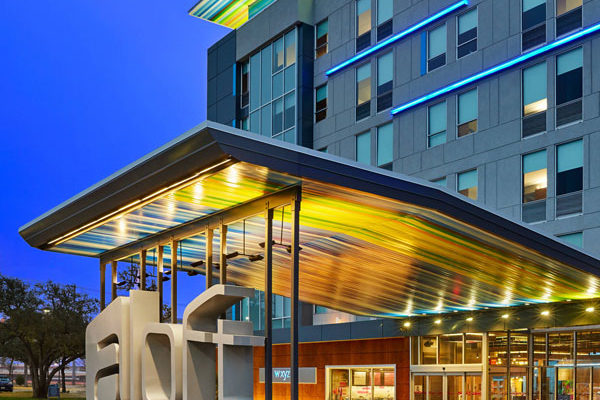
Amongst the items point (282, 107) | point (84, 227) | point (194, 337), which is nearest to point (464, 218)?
point (194, 337)

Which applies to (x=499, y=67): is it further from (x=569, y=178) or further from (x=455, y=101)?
(x=569, y=178)

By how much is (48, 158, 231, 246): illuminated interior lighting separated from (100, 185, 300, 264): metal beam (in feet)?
5.50

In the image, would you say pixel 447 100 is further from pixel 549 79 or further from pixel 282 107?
pixel 282 107

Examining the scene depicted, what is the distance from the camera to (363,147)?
128 ft

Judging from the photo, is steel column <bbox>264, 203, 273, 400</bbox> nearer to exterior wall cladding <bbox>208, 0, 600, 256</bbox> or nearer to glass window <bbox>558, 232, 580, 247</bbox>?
exterior wall cladding <bbox>208, 0, 600, 256</bbox>

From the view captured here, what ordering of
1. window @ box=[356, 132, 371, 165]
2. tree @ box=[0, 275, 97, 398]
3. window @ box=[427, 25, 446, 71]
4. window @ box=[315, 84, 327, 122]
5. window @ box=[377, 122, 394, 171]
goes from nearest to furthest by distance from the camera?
window @ box=[427, 25, 446, 71], window @ box=[377, 122, 394, 171], window @ box=[356, 132, 371, 165], window @ box=[315, 84, 327, 122], tree @ box=[0, 275, 97, 398]

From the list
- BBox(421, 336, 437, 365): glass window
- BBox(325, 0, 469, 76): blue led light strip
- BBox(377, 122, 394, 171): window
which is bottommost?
BBox(421, 336, 437, 365): glass window

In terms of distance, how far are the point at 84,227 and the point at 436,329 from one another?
15.7 m

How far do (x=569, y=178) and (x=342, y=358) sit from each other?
12640 millimetres

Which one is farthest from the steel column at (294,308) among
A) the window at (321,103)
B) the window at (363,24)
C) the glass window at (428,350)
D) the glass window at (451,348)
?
the window at (321,103)

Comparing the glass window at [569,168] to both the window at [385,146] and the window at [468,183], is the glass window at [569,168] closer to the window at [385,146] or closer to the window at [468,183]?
the window at [468,183]

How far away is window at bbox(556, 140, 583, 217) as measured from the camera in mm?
28266

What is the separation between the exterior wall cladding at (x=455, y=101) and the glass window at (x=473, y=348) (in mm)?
4530

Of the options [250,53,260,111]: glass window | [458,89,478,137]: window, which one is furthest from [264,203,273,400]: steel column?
[250,53,260,111]: glass window
